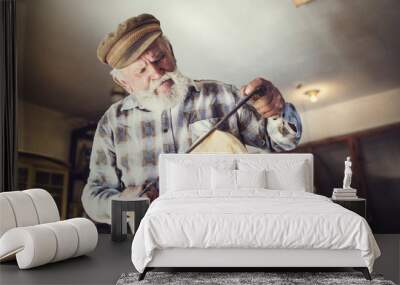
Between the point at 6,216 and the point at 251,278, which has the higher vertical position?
the point at 6,216

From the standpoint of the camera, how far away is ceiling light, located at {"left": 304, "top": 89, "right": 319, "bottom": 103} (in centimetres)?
632

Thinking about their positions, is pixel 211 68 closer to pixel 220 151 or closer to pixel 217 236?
pixel 220 151

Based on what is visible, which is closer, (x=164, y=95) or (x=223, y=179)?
(x=223, y=179)

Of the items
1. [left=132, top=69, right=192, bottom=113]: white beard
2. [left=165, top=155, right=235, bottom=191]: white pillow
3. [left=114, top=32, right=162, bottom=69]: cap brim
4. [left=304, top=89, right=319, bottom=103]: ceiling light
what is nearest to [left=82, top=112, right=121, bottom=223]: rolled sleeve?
[left=132, top=69, right=192, bottom=113]: white beard

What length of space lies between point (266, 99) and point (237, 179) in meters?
1.23

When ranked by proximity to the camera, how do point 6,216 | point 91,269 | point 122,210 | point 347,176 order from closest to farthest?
point 91,269 < point 6,216 < point 122,210 < point 347,176

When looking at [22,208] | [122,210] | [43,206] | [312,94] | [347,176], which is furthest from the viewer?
[312,94]

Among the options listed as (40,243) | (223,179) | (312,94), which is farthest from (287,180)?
(40,243)

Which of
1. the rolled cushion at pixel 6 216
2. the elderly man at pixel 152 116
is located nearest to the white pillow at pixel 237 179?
the elderly man at pixel 152 116

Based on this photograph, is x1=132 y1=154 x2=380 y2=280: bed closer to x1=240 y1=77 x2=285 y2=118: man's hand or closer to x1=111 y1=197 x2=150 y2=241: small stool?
x1=111 y1=197 x2=150 y2=241: small stool

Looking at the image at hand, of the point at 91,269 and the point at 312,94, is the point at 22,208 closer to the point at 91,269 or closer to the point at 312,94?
the point at 91,269

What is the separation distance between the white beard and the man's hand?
28.4 inches

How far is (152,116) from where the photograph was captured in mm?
6434

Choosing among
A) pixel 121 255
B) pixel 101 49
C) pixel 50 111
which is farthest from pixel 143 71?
pixel 121 255
